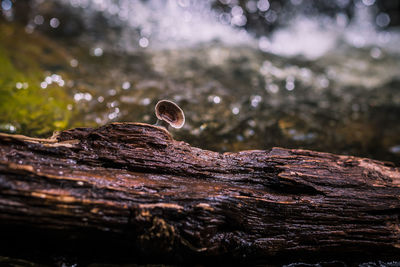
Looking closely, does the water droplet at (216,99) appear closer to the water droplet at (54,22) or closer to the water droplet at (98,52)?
the water droplet at (98,52)

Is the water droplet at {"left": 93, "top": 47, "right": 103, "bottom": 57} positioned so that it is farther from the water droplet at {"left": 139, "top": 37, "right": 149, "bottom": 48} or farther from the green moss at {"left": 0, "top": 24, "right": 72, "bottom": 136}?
the water droplet at {"left": 139, "top": 37, "right": 149, "bottom": 48}

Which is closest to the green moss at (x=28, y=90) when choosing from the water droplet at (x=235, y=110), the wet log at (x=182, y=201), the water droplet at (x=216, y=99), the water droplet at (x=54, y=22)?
the water droplet at (x=54, y=22)

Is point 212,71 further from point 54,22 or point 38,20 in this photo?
point 38,20

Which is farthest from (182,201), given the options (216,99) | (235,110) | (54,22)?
(54,22)

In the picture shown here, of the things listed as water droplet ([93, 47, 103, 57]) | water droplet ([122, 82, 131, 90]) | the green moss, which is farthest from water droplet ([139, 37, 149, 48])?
water droplet ([122, 82, 131, 90])

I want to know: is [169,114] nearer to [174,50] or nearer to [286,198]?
[286,198]

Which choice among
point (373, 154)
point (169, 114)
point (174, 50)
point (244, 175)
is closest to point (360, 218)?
point (244, 175)
